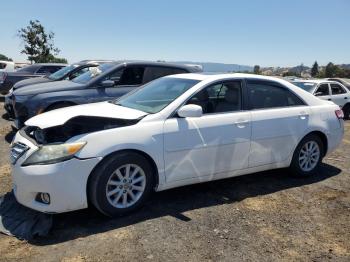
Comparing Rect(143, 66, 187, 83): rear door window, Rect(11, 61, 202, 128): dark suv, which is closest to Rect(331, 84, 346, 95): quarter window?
Rect(11, 61, 202, 128): dark suv

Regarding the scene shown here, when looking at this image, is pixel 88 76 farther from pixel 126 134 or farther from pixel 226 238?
pixel 226 238

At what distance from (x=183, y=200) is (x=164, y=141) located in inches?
36.2

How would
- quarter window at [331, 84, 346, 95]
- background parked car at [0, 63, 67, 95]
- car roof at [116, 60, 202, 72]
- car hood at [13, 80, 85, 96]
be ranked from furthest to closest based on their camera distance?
background parked car at [0, 63, 67, 95]
quarter window at [331, 84, 346, 95]
car roof at [116, 60, 202, 72]
car hood at [13, 80, 85, 96]

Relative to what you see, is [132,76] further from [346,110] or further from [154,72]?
[346,110]

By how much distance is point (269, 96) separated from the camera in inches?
217

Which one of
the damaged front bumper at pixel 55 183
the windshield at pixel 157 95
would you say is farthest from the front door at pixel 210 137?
the damaged front bumper at pixel 55 183

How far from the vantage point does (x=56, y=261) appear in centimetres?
341

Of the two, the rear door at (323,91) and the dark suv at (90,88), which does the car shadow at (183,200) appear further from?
the rear door at (323,91)

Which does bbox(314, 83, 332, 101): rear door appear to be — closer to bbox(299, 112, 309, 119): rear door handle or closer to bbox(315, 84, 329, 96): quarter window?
bbox(315, 84, 329, 96): quarter window

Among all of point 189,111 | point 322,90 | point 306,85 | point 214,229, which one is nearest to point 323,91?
point 322,90

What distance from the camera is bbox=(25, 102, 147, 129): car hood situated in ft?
14.0

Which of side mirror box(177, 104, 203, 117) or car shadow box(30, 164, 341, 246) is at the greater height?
side mirror box(177, 104, 203, 117)

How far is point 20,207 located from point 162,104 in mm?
1954

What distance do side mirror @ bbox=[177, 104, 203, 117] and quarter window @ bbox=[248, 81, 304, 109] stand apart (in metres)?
1.05
